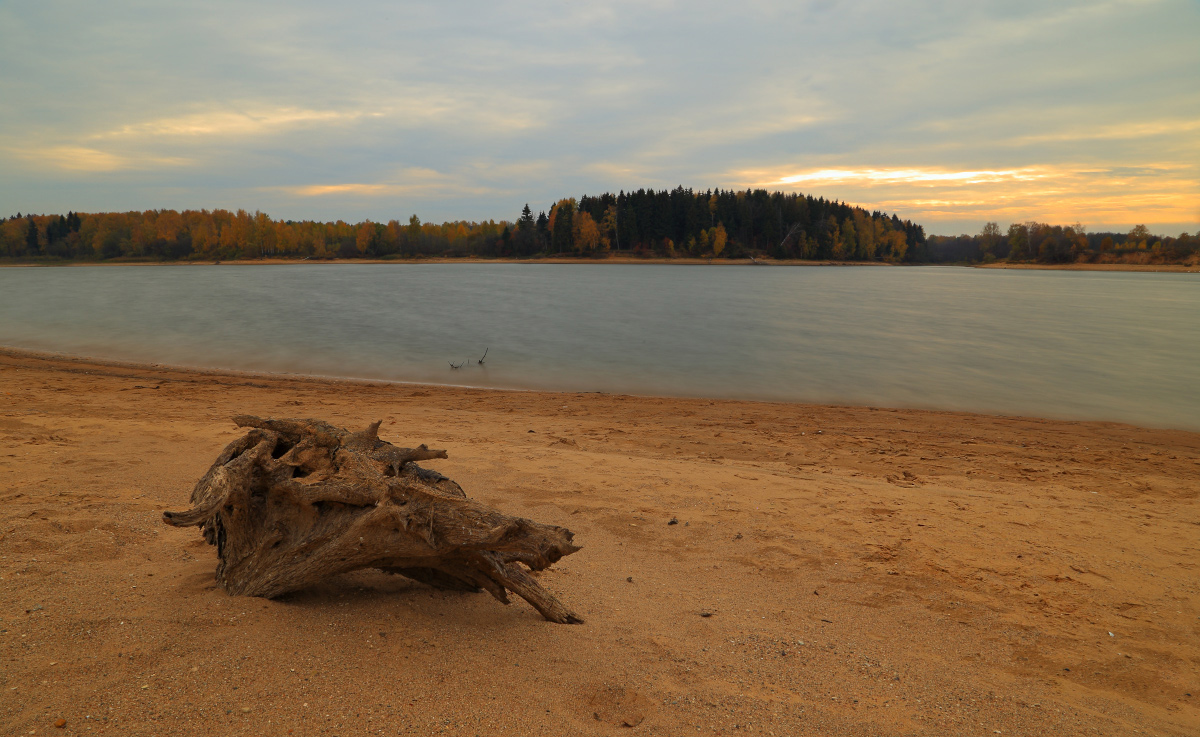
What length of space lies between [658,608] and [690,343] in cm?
1973

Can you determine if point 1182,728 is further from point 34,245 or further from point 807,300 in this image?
point 34,245

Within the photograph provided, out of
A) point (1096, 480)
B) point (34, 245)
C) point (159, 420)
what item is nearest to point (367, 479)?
point (159, 420)

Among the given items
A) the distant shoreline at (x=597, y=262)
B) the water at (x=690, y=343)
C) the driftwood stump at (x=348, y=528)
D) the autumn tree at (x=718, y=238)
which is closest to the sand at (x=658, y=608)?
the driftwood stump at (x=348, y=528)

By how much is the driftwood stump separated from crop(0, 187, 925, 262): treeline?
107 meters

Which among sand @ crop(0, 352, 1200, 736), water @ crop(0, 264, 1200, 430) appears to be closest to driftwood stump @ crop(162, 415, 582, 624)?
sand @ crop(0, 352, 1200, 736)

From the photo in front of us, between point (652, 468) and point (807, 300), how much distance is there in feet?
133

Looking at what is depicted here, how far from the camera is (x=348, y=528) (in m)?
3.22

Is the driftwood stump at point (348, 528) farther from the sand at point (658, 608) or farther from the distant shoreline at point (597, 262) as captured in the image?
the distant shoreline at point (597, 262)

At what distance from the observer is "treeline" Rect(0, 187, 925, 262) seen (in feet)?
359

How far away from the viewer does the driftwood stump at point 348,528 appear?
319cm

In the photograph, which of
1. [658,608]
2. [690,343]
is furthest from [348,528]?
[690,343]

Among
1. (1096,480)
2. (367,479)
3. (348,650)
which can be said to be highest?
(367,479)

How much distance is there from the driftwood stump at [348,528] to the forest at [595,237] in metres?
107

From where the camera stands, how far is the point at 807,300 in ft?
147
